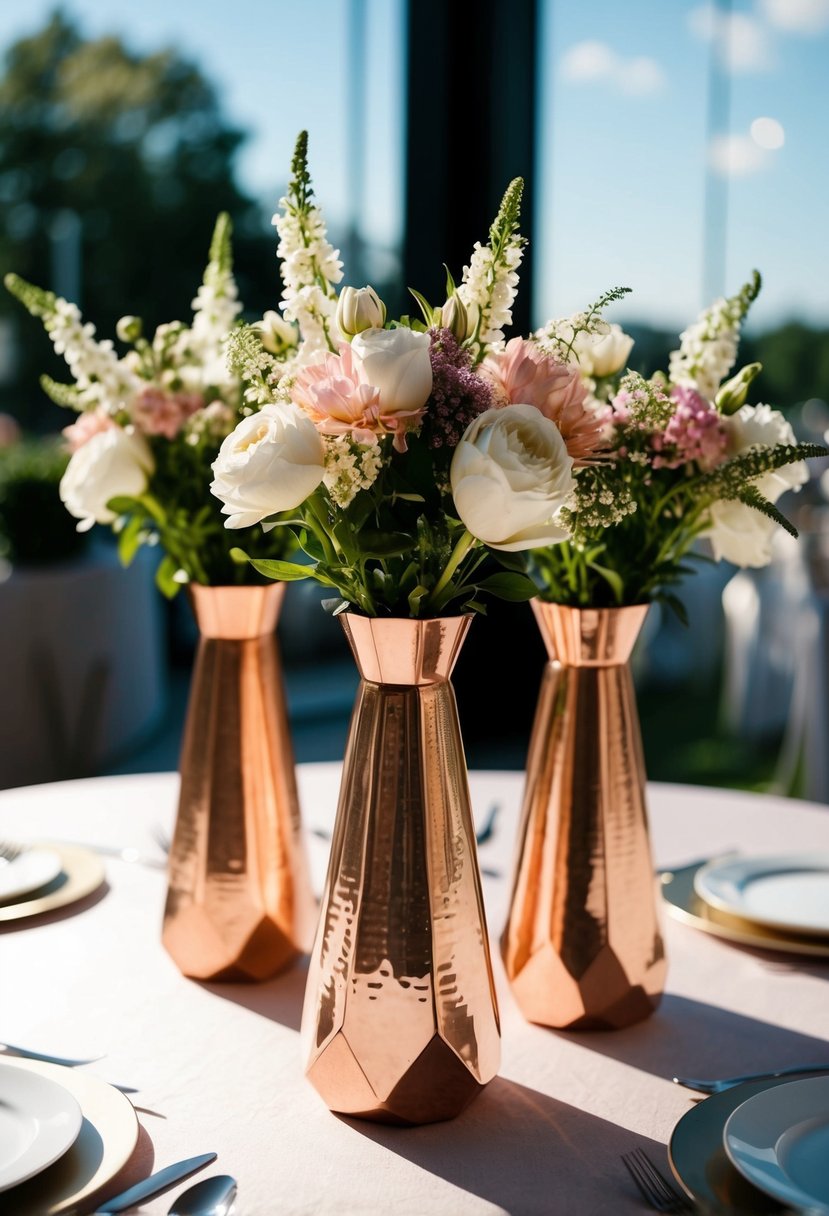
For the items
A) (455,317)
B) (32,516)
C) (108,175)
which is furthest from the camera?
(108,175)

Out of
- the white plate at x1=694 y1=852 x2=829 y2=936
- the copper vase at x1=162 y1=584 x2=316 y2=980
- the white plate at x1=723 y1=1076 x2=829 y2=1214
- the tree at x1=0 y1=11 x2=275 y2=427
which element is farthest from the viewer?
the tree at x1=0 y1=11 x2=275 y2=427

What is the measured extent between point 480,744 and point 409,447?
13.3ft

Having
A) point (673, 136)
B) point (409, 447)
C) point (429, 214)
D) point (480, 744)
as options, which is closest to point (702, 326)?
point (409, 447)

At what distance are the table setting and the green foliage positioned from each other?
2836 mm

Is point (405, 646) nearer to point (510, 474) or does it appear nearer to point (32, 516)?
point (510, 474)

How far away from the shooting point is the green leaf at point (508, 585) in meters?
0.77

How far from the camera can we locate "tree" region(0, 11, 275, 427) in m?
5.93

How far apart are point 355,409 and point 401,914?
0.32m

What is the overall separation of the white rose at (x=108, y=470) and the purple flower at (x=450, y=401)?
35 cm

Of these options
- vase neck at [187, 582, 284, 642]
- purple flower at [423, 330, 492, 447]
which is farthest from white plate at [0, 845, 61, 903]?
purple flower at [423, 330, 492, 447]

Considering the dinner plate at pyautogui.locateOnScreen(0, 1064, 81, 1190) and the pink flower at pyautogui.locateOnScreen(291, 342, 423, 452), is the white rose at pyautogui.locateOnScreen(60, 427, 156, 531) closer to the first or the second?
the pink flower at pyautogui.locateOnScreen(291, 342, 423, 452)

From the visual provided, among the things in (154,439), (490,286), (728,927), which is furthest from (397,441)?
(728,927)

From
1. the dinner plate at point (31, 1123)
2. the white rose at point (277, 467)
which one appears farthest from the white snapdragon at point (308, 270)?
the dinner plate at point (31, 1123)

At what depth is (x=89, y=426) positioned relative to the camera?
1036mm
